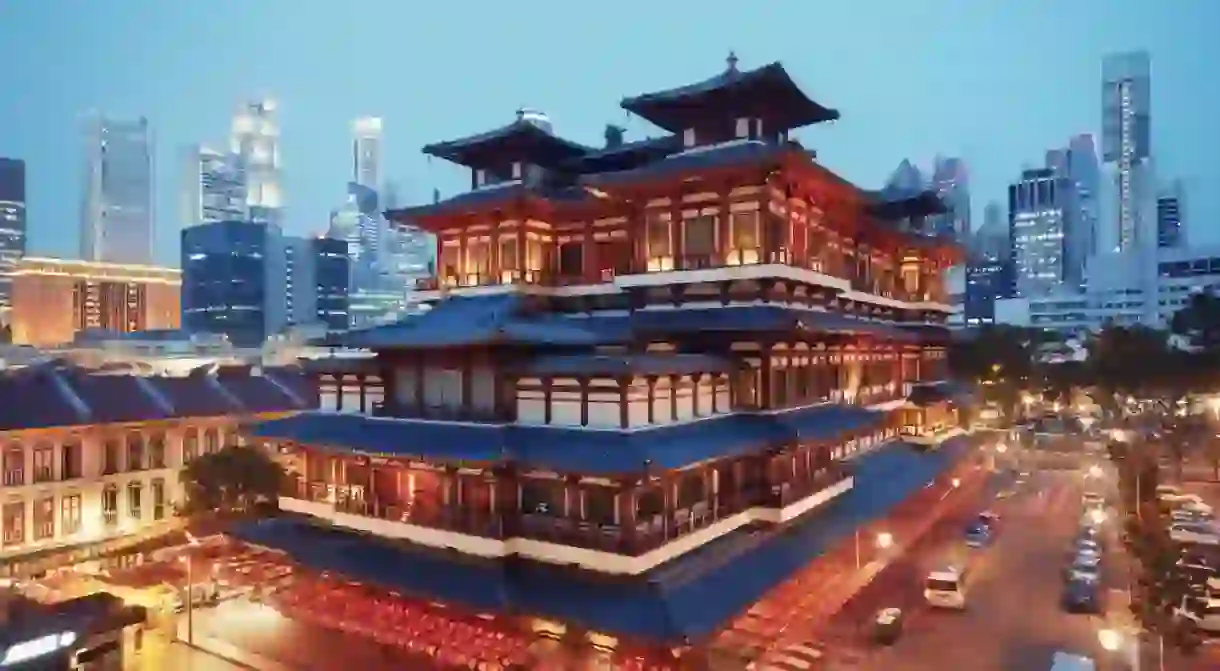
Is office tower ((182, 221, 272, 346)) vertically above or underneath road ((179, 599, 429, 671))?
above

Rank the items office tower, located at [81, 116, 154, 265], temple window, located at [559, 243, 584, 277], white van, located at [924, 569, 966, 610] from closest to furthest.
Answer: white van, located at [924, 569, 966, 610] → temple window, located at [559, 243, 584, 277] → office tower, located at [81, 116, 154, 265]

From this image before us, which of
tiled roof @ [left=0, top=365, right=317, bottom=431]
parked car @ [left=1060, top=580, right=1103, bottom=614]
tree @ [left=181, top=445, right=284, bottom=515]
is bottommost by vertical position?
parked car @ [left=1060, top=580, right=1103, bottom=614]

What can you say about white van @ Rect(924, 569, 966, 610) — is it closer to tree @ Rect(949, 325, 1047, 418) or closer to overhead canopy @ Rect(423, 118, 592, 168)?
overhead canopy @ Rect(423, 118, 592, 168)

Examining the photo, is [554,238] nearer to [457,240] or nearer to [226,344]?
[457,240]

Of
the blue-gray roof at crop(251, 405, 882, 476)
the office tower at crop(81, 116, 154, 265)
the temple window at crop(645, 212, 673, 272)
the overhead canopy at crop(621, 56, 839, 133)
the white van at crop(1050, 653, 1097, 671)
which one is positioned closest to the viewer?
the blue-gray roof at crop(251, 405, 882, 476)

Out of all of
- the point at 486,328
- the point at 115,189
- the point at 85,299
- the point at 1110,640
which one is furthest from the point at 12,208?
the point at 1110,640

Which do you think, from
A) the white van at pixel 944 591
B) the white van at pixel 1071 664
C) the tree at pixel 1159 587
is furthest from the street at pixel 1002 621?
the tree at pixel 1159 587

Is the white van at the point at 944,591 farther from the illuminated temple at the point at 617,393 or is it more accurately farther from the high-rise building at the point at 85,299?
the high-rise building at the point at 85,299

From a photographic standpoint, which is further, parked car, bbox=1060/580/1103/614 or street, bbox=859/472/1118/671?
parked car, bbox=1060/580/1103/614

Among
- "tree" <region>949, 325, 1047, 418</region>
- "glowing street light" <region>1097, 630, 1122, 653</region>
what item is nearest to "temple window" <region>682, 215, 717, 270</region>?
"glowing street light" <region>1097, 630, 1122, 653</region>
